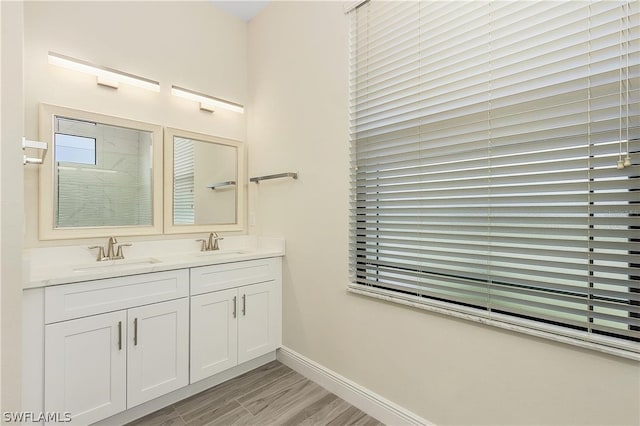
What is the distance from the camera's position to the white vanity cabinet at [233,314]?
1.95m

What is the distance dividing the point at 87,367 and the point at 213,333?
2.21 ft

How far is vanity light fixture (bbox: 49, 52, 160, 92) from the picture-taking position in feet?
6.09

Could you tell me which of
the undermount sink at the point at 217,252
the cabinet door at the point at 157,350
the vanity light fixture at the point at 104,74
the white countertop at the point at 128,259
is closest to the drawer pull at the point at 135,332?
the cabinet door at the point at 157,350

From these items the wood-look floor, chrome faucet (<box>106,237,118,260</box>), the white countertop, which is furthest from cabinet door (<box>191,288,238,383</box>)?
chrome faucet (<box>106,237,118,260</box>)

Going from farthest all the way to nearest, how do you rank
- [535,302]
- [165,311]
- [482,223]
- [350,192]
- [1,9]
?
[350,192], [165,311], [482,223], [535,302], [1,9]

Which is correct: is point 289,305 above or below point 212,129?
below

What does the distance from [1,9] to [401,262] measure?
6.35 ft

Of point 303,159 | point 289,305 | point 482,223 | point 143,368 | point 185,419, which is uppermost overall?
point 303,159

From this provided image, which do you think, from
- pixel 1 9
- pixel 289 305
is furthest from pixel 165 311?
pixel 1 9

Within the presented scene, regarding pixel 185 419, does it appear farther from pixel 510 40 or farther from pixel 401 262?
pixel 510 40

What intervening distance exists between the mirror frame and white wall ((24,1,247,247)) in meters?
→ 0.04

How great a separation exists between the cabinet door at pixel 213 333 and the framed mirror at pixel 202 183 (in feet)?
2.25

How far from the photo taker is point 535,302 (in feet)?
4.08

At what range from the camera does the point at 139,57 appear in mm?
2203
